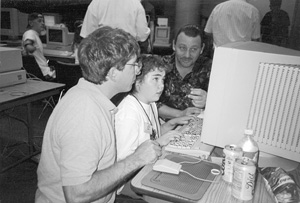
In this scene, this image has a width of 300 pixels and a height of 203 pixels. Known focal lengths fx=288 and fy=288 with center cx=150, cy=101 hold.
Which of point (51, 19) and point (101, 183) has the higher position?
point (51, 19)

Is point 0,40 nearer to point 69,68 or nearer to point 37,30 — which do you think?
point 37,30

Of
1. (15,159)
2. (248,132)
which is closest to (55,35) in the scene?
(15,159)

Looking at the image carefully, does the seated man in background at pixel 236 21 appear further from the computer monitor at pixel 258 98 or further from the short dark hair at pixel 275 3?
the computer monitor at pixel 258 98

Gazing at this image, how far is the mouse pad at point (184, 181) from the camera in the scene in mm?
923

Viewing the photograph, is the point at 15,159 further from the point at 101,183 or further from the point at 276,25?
the point at 276,25

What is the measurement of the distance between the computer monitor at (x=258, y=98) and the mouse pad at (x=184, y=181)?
146 mm

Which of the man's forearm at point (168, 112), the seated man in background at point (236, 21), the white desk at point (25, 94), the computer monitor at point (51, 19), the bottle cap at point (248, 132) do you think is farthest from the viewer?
the computer monitor at point (51, 19)

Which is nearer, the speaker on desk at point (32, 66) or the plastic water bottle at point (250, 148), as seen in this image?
the plastic water bottle at point (250, 148)

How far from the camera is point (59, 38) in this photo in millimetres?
4570

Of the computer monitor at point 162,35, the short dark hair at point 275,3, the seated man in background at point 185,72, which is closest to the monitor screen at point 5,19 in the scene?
the computer monitor at point 162,35

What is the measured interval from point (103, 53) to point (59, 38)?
385 centimetres

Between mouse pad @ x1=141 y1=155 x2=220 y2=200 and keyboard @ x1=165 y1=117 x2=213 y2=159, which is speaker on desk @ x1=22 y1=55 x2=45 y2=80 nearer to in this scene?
keyboard @ x1=165 y1=117 x2=213 y2=159

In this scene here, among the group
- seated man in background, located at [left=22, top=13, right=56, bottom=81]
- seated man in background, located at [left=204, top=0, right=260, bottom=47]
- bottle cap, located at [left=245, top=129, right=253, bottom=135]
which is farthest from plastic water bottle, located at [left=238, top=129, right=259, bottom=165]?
seated man in background, located at [left=22, top=13, right=56, bottom=81]

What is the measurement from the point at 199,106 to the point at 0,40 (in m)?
3.95
